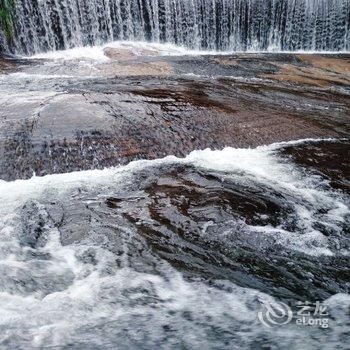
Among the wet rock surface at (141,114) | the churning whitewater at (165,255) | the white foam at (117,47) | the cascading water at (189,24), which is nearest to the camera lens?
the churning whitewater at (165,255)

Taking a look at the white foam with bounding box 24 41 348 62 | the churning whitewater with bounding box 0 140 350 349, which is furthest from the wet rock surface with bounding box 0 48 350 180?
the white foam with bounding box 24 41 348 62

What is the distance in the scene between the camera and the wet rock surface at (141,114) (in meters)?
4.65

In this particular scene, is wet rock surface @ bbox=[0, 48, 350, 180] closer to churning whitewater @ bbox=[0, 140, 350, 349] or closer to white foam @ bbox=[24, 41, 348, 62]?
churning whitewater @ bbox=[0, 140, 350, 349]

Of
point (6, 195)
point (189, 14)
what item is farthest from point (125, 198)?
point (189, 14)

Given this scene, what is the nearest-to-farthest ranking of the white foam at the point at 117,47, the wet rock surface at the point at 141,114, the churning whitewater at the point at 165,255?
the churning whitewater at the point at 165,255 < the wet rock surface at the point at 141,114 < the white foam at the point at 117,47

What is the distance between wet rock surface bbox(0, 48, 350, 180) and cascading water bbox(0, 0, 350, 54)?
3.72 m

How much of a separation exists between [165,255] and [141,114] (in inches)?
98.8

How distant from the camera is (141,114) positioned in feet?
17.4

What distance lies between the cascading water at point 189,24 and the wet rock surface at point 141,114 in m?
3.72

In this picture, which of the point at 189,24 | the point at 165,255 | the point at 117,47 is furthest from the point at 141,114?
the point at 189,24

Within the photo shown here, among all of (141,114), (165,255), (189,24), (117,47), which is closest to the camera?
(165,255)

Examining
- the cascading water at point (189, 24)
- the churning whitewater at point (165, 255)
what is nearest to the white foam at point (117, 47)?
the cascading water at point (189, 24)

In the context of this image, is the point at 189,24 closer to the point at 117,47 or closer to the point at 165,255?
the point at 117,47

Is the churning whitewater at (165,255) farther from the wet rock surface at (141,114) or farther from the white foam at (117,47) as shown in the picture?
the white foam at (117,47)
